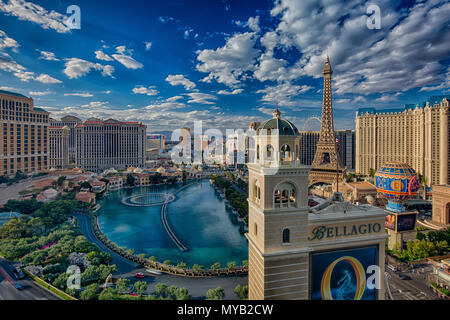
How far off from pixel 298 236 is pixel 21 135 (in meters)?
26.0

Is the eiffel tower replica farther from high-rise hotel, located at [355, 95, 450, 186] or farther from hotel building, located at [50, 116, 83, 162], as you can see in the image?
hotel building, located at [50, 116, 83, 162]

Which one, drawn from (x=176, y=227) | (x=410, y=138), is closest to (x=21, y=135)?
(x=176, y=227)

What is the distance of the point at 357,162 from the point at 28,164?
39464 millimetres

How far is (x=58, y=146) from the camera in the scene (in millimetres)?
39594

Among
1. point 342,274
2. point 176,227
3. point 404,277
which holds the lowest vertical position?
point 176,227

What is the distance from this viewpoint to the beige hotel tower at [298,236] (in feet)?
16.2

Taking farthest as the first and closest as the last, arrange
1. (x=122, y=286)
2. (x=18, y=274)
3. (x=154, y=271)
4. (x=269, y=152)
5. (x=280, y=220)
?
(x=154, y=271) < (x=18, y=274) < (x=122, y=286) < (x=269, y=152) < (x=280, y=220)

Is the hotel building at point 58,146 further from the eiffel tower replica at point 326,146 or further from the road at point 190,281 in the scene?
the eiffel tower replica at point 326,146

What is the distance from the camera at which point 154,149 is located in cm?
5594

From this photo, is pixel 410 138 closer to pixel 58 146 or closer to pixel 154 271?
pixel 154 271

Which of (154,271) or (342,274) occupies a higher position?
(342,274)

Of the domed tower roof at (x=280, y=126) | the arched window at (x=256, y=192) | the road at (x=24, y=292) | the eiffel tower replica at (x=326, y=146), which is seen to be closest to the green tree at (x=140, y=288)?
the road at (x=24, y=292)
